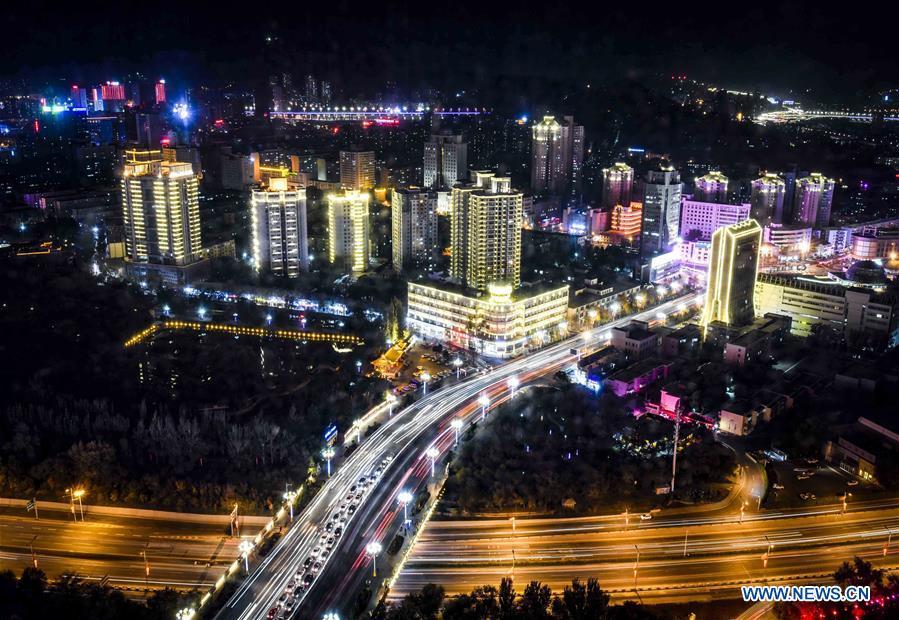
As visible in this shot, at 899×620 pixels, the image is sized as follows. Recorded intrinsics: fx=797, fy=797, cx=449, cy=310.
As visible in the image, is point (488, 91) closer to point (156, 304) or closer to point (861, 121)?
point (861, 121)

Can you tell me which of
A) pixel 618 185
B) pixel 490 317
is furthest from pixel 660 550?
pixel 618 185

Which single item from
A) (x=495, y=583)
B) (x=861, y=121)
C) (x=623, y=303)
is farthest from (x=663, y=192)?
(x=495, y=583)

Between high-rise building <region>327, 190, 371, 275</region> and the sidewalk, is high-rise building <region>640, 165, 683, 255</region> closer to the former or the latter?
high-rise building <region>327, 190, 371, 275</region>

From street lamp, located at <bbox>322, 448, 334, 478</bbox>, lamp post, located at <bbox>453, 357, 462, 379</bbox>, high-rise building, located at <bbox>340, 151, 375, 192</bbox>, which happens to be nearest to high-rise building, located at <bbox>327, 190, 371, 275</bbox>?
lamp post, located at <bbox>453, 357, 462, 379</bbox>

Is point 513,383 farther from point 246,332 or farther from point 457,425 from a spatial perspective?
point 246,332

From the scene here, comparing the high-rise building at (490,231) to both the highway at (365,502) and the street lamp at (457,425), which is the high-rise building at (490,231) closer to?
the highway at (365,502)

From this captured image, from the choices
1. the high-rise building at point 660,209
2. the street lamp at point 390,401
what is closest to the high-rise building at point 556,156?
the high-rise building at point 660,209
